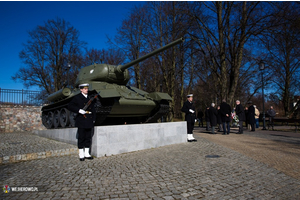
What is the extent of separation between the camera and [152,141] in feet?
24.6

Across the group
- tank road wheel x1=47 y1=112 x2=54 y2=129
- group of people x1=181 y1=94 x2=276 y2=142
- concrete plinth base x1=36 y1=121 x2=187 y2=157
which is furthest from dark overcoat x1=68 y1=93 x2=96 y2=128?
tank road wheel x1=47 y1=112 x2=54 y2=129

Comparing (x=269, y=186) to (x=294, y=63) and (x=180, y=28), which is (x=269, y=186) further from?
(x=294, y=63)

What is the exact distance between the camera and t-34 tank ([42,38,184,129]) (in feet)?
26.3

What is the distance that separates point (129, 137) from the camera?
689 centimetres

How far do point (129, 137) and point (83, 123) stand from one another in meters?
1.66

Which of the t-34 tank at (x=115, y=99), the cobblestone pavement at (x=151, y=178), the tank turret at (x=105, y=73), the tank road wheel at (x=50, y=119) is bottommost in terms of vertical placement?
the cobblestone pavement at (x=151, y=178)

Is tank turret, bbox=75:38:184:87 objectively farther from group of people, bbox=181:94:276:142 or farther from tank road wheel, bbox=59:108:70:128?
group of people, bbox=181:94:276:142

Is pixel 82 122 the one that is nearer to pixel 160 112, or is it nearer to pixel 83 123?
pixel 83 123

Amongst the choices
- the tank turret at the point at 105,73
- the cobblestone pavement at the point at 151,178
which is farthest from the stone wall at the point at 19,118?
the cobblestone pavement at the point at 151,178

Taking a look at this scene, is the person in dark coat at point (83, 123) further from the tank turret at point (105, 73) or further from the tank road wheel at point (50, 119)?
the tank road wheel at point (50, 119)

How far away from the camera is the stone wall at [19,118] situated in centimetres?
1622

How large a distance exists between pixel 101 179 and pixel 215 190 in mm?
2049

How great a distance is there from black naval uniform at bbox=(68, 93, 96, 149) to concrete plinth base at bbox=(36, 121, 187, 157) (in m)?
0.26

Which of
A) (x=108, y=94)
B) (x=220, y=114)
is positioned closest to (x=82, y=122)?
(x=108, y=94)
